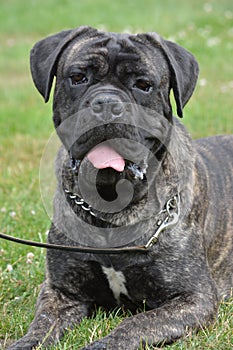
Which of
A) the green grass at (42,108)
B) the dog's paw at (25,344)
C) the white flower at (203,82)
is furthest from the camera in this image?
the white flower at (203,82)

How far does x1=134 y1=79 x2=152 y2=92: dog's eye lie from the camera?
12.5 ft

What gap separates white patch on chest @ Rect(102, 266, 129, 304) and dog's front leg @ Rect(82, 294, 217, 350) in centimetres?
27

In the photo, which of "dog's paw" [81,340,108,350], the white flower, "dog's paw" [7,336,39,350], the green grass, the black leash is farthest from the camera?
the white flower

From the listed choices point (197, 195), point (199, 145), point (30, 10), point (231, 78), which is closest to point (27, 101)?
point (231, 78)

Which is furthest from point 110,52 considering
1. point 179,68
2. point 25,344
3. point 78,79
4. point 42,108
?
point 42,108

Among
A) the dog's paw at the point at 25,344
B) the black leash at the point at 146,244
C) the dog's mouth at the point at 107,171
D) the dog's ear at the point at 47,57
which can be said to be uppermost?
the dog's ear at the point at 47,57

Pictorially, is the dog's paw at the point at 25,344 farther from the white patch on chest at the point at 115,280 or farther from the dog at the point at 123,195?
the white patch on chest at the point at 115,280

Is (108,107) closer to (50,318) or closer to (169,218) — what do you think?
(169,218)

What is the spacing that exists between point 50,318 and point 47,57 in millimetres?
1404

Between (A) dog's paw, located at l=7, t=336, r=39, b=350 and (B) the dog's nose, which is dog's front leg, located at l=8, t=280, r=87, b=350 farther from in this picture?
(B) the dog's nose

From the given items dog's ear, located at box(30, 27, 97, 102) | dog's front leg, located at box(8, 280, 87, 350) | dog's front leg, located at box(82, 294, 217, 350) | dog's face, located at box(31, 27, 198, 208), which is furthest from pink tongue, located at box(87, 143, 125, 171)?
dog's front leg, located at box(8, 280, 87, 350)

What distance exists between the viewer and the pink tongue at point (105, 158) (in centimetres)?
363

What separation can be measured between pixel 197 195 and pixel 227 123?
353 cm

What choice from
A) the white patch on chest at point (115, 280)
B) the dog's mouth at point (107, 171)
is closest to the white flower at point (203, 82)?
the dog's mouth at point (107, 171)
